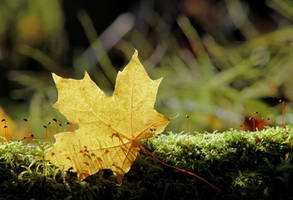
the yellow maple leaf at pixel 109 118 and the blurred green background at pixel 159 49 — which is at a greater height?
the blurred green background at pixel 159 49

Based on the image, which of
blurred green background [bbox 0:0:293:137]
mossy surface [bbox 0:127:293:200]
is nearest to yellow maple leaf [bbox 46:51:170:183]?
mossy surface [bbox 0:127:293:200]

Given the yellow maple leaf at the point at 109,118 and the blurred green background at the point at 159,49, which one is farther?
the blurred green background at the point at 159,49

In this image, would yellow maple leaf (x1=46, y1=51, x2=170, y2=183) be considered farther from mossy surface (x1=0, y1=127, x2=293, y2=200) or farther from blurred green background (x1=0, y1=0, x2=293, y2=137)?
blurred green background (x1=0, y1=0, x2=293, y2=137)

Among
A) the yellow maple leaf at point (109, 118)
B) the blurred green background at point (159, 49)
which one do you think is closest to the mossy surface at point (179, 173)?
the yellow maple leaf at point (109, 118)

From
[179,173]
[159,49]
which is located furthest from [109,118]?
[159,49]

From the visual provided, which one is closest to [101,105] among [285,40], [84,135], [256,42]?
[84,135]

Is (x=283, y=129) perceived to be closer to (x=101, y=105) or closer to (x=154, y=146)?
(x=154, y=146)

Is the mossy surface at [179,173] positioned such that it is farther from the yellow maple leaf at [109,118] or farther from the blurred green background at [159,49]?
the blurred green background at [159,49]
